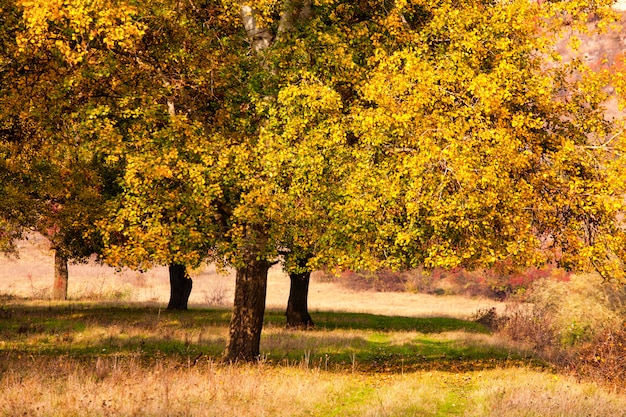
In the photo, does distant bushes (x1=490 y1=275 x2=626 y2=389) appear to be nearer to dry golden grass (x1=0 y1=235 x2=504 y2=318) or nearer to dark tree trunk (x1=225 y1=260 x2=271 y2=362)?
dark tree trunk (x1=225 y1=260 x2=271 y2=362)

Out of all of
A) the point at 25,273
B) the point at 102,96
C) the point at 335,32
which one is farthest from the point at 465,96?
the point at 25,273

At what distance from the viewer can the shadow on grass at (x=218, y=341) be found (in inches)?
804

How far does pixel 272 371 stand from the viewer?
16656 millimetres

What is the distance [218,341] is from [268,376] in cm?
889

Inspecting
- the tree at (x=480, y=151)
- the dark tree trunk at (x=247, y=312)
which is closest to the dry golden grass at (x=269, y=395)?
the dark tree trunk at (x=247, y=312)

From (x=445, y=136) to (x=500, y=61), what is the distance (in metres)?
2.91

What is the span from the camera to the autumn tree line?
15.0 meters

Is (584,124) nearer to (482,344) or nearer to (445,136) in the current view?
(445,136)

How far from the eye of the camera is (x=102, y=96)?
17500 millimetres

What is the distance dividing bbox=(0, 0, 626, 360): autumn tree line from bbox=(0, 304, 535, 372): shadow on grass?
324 cm

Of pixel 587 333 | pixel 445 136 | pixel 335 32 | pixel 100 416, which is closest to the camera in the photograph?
pixel 100 416

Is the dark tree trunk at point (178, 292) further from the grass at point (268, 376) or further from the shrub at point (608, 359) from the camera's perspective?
the shrub at point (608, 359)

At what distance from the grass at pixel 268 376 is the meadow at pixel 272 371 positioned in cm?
4

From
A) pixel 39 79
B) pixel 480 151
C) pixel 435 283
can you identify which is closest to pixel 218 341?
pixel 39 79
